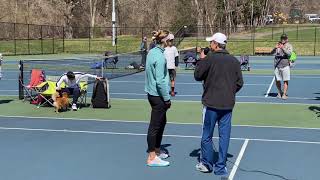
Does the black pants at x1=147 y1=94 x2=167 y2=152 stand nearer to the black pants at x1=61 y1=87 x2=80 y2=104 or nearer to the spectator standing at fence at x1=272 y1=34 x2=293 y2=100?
the black pants at x1=61 y1=87 x2=80 y2=104

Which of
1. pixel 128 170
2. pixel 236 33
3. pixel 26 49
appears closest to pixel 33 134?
pixel 128 170

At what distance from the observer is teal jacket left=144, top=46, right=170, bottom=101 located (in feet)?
24.3

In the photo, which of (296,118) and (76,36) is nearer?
(296,118)

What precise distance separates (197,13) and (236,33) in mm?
8041

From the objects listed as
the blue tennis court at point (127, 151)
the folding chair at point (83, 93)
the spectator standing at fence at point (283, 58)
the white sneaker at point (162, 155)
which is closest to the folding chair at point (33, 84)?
the folding chair at point (83, 93)

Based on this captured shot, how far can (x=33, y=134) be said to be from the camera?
34.1ft

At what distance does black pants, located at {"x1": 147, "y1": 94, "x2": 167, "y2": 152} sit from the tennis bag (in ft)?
20.0

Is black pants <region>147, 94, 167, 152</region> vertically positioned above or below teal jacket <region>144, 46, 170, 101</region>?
below

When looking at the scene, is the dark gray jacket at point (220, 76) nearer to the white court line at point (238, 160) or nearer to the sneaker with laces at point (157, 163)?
the white court line at point (238, 160)

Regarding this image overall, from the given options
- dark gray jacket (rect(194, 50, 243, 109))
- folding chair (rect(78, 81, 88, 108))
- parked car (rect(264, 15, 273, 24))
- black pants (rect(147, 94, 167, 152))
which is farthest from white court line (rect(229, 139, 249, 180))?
parked car (rect(264, 15, 273, 24))

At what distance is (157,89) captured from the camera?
7.45m

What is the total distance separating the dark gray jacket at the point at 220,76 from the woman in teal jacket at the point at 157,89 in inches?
24.9

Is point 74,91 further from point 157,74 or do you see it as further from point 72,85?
point 157,74

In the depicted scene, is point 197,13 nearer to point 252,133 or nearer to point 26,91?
point 26,91
